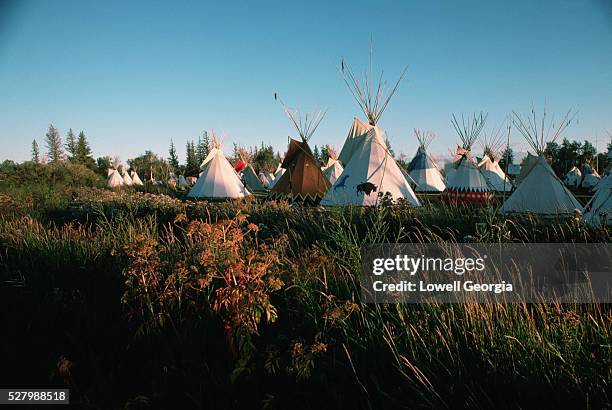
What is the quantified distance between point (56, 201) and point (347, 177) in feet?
28.2

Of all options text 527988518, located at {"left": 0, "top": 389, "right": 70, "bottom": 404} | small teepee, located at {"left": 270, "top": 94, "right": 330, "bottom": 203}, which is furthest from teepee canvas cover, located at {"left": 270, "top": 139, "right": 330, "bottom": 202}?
text 527988518, located at {"left": 0, "top": 389, "right": 70, "bottom": 404}

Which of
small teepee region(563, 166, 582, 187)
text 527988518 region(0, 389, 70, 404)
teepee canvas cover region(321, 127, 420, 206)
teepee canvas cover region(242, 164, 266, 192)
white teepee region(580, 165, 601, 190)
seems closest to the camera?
text 527988518 region(0, 389, 70, 404)

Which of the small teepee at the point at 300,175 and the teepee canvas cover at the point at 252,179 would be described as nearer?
the small teepee at the point at 300,175

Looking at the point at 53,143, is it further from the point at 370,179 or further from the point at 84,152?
the point at 370,179

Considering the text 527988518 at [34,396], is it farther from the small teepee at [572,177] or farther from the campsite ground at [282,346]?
the small teepee at [572,177]

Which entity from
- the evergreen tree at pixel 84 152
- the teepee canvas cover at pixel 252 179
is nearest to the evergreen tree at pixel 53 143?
the evergreen tree at pixel 84 152

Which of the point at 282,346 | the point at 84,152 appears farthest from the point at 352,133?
the point at 84,152

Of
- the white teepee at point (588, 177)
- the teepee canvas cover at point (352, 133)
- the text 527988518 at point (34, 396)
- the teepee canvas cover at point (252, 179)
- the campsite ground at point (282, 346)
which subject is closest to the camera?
the campsite ground at point (282, 346)

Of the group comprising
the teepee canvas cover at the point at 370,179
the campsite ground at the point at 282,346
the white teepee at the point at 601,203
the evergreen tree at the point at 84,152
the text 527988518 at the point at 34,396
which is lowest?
the text 527988518 at the point at 34,396

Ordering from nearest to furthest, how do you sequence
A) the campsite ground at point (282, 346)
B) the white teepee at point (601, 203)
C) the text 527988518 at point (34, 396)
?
the campsite ground at point (282, 346), the text 527988518 at point (34, 396), the white teepee at point (601, 203)

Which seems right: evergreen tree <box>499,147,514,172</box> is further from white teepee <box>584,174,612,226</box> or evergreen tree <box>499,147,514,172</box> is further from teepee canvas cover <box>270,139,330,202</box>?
teepee canvas cover <box>270,139,330,202</box>

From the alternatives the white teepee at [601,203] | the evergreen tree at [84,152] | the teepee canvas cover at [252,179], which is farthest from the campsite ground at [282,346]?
the evergreen tree at [84,152]

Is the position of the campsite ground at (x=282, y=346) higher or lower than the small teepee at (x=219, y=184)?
lower

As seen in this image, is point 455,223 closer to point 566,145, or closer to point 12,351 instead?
point 12,351
